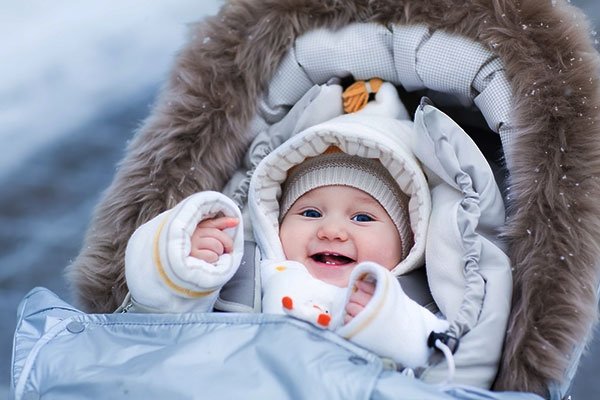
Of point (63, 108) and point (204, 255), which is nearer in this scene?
point (204, 255)

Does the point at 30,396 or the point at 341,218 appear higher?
the point at 341,218

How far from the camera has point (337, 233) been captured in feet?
3.73

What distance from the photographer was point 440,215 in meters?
1.14

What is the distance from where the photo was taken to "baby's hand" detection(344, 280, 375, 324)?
3.20 feet

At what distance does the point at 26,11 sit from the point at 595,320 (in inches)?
57.9

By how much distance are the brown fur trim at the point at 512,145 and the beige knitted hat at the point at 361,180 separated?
15 centimetres

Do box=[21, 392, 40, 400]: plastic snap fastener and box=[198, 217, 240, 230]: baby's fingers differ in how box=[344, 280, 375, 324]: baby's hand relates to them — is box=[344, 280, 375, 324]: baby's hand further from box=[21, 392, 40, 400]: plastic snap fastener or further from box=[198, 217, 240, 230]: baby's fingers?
box=[21, 392, 40, 400]: plastic snap fastener

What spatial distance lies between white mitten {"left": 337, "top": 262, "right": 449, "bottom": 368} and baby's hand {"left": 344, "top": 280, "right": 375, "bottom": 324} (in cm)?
2

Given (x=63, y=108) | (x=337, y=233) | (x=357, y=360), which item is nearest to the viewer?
(x=357, y=360)

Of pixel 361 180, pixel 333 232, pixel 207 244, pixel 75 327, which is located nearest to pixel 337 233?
pixel 333 232

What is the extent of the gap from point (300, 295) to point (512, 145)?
1.22ft

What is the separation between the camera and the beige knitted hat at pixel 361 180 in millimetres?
1203

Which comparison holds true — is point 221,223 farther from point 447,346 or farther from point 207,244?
point 447,346

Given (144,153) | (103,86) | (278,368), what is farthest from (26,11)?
(278,368)
